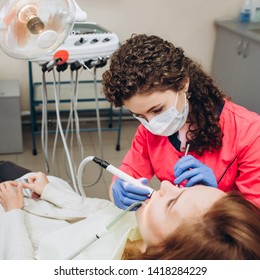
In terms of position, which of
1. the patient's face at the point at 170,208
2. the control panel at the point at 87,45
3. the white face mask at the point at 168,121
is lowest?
the patient's face at the point at 170,208

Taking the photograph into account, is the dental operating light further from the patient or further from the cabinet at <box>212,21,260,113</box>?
the cabinet at <box>212,21,260,113</box>

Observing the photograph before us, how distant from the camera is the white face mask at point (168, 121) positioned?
4.10 ft

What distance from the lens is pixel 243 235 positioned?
81cm

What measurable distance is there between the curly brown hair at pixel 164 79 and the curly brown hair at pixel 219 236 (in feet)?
1.30

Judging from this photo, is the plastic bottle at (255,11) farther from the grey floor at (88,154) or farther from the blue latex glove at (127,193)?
the blue latex glove at (127,193)

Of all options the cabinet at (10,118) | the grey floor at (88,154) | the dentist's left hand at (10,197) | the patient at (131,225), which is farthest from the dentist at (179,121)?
the cabinet at (10,118)

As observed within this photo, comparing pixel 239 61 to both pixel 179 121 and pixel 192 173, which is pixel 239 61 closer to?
pixel 179 121

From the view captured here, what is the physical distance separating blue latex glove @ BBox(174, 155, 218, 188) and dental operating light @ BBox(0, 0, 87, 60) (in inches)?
20.7

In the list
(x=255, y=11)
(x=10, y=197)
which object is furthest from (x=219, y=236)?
(x=255, y=11)

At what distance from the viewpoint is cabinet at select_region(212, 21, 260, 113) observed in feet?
8.45

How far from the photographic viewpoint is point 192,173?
115 cm

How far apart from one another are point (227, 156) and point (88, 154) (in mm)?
1646
